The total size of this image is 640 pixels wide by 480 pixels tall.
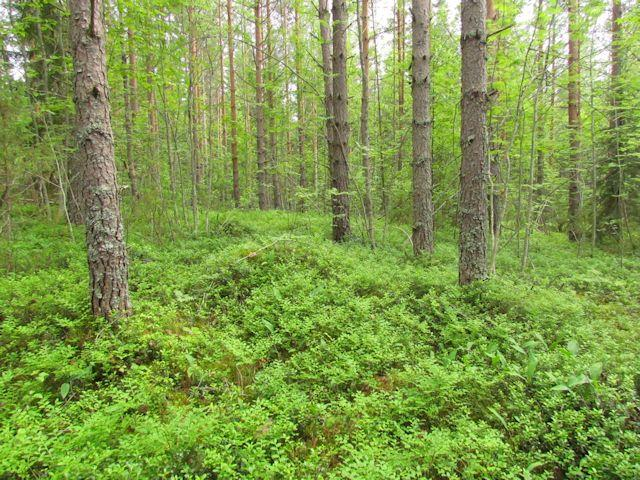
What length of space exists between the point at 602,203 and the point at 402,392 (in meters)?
10.8

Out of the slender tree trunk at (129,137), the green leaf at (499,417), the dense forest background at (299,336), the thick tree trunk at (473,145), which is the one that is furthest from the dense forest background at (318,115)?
the green leaf at (499,417)

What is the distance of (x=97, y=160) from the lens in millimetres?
3834

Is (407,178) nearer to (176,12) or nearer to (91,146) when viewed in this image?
(176,12)

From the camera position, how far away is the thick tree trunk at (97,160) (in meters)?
3.77

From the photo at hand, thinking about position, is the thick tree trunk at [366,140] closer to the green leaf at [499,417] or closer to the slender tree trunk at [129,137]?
the green leaf at [499,417]

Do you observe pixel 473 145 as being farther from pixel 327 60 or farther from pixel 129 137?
pixel 129 137

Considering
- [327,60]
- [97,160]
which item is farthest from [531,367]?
[327,60]

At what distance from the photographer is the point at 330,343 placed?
3.72 m

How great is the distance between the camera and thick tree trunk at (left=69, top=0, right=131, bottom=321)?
148 inches

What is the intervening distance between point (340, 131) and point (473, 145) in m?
3.73

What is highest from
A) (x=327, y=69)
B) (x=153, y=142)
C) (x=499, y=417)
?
(x=327, y=69)

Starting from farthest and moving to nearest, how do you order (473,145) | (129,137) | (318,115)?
1. (318,115)
2. (129,137)
3. (473,145)

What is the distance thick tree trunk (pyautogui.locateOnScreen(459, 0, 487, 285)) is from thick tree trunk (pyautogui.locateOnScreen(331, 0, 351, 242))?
3.30 m

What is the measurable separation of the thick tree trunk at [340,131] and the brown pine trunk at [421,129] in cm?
157
